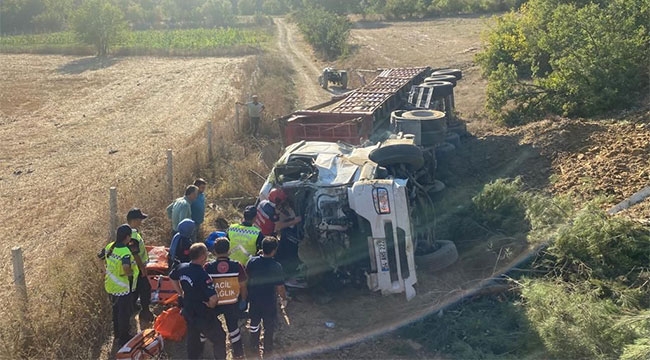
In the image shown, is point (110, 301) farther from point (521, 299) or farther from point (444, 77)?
point (444, 77)

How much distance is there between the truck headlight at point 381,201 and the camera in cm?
702

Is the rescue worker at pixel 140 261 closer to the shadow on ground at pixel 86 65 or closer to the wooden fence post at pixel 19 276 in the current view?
the wooden fence post at pixel 19 276

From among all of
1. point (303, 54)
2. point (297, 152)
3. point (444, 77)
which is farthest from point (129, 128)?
point (303, 54)

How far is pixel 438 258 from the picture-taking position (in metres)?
7.79

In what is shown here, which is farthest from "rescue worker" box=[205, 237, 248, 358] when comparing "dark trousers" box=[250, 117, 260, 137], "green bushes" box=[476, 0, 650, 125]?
"dark trousers" box=[250, 117, 260, 137]

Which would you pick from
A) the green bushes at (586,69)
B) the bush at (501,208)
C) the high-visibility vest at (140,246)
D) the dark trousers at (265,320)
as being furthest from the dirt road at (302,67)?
the dark trousers at (265,320)

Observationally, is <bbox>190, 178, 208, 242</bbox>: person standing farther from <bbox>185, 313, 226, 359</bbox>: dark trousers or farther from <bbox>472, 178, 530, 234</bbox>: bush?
<bbox>472, 178, 530, 234</bbox>: bush

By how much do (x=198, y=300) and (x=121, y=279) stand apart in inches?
45.5

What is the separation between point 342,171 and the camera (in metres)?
7.93

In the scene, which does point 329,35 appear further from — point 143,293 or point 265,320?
point 265,320

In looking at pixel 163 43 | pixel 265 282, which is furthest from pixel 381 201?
pixel 163 43

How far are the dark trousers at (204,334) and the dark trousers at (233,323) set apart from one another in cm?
11

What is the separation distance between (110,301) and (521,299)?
4.61 m

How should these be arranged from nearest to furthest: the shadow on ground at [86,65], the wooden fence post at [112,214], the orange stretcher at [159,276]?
the orange stretcher at [159,276] < the wooden fence post at [112,214] < the shadow on ground at [86,65]
